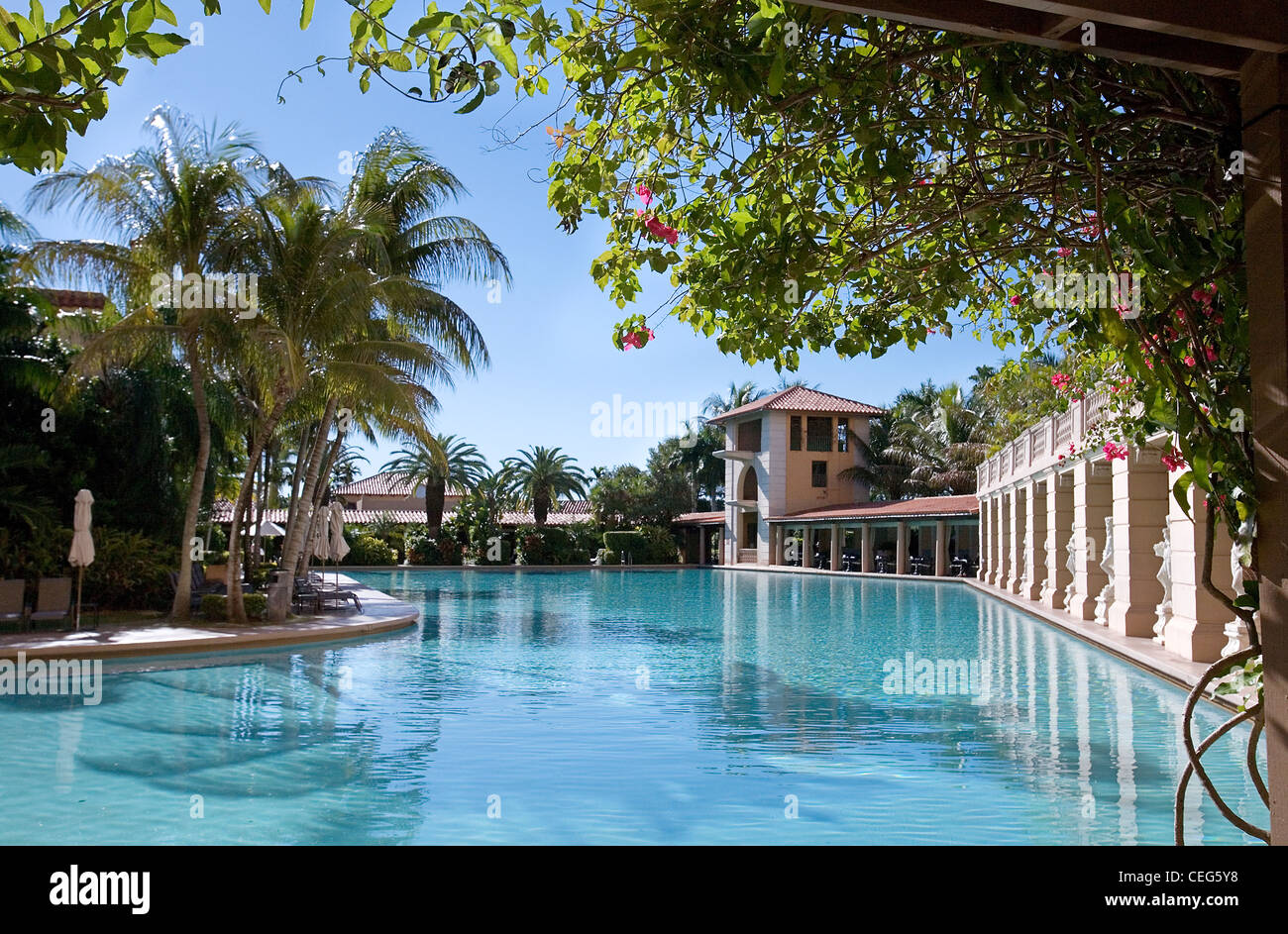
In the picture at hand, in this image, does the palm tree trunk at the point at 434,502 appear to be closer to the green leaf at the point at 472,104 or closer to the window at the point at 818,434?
the window at the point at 818,434

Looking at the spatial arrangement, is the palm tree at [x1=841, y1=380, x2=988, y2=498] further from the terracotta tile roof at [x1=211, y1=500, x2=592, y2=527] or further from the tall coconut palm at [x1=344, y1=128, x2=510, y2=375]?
the tall coconut palm at [x1=344, y1=128, x2=510, y2=375]

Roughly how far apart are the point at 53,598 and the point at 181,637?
7.92 ft

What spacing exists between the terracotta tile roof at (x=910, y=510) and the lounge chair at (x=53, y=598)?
2937cm

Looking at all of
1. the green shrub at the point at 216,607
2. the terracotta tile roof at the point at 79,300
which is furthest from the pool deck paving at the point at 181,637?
the terracotta tile roof at the point at 79,300

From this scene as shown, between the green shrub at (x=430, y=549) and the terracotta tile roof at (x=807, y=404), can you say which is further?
the terracotta tile roof at (x=807, y=404)

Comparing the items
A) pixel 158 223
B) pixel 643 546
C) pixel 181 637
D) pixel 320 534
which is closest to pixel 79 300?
pixel 320 534

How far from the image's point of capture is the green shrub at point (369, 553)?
44438 mm

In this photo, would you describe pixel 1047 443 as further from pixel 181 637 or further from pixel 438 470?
pixel 438 470

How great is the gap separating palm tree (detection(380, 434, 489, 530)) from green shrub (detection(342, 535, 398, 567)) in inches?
113

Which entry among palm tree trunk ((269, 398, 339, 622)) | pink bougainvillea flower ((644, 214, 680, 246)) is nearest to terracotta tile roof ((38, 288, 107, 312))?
palm tree trunk ((269, 398, 339, 622))

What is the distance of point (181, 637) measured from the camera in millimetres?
13664

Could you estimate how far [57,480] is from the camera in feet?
55.7

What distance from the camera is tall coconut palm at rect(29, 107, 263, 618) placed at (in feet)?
48.7
